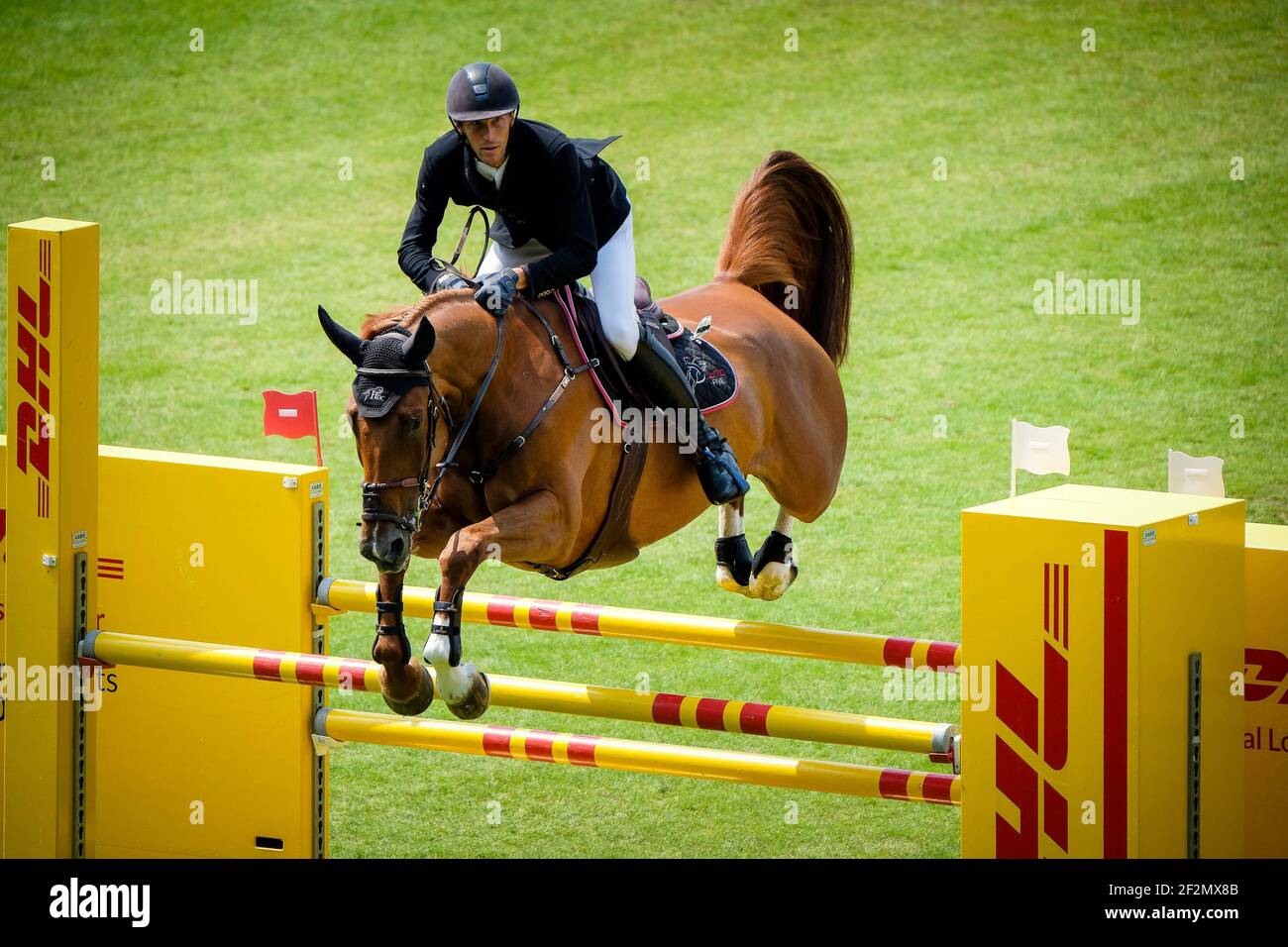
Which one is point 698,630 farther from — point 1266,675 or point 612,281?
point 1266,675

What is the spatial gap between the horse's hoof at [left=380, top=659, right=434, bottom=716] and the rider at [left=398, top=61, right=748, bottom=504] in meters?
1.08

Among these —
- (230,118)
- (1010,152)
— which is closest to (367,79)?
(230,118)

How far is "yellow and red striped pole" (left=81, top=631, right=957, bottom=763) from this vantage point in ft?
16.0

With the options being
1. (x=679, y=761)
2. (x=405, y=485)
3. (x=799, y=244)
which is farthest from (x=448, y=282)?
(x=799, y=244)

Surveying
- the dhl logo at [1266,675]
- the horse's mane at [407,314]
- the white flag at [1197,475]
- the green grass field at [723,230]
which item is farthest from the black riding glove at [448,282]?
the dhl logo at [1266,675]

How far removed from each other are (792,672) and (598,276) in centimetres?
343

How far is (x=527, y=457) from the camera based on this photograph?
17.1 feet

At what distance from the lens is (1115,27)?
49.6 feet

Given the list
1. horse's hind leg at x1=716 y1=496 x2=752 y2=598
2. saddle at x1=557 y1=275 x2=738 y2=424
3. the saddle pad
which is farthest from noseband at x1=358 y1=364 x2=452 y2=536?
horse's hind leg at x1=716 y1=496 x2=752 y2=598

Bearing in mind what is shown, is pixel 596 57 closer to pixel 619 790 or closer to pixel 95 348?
pixel 619 790

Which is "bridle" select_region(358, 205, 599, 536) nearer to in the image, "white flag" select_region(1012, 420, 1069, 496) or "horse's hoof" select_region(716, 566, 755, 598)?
"horse's hoof" select_region(716, 566, 755, 598)

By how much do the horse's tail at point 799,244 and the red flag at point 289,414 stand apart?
67.3 inches

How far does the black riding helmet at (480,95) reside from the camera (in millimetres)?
5020

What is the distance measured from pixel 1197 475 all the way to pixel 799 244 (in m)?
2.25
